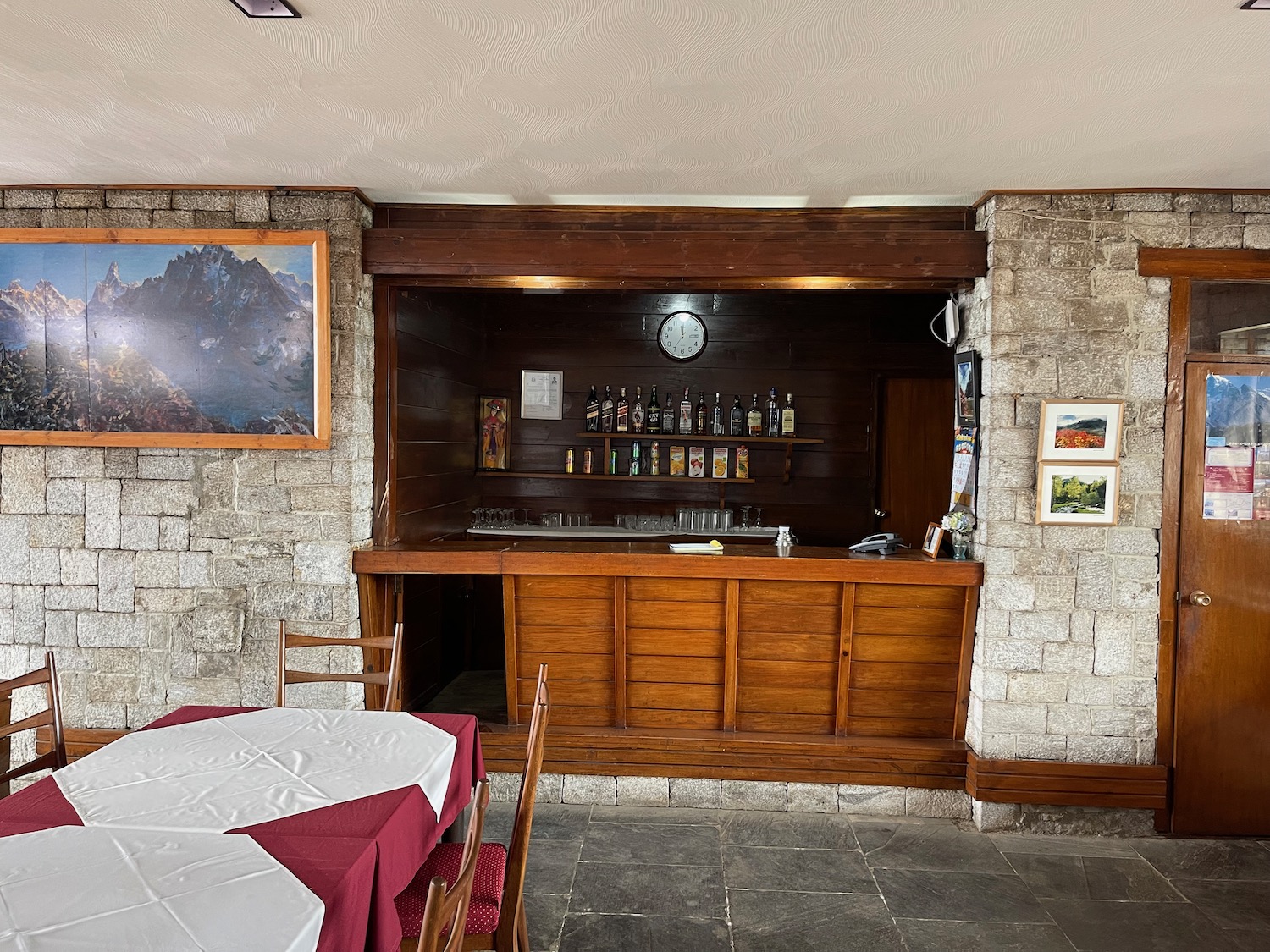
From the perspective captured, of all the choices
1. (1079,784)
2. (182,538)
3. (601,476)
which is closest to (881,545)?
(1079,784)

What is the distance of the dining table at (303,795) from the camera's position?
174 centimetres

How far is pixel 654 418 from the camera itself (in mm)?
5945

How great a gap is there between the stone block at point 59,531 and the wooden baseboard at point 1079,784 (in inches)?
177

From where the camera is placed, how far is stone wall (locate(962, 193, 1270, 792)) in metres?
3.69

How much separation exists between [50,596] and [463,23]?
3.46 metres

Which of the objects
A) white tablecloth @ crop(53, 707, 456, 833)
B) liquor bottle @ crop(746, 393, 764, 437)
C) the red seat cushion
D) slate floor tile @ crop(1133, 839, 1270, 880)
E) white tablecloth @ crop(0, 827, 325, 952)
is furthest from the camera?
liquor bottle @ crop(746, 393, 764, 437)

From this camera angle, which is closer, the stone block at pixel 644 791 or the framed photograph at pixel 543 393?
the stone block at pixel 644 791

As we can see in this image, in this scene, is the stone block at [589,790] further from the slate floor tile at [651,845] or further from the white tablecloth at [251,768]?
the white tablecloth at [251,768]

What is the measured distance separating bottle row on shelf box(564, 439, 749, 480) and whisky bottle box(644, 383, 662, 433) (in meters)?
0.11

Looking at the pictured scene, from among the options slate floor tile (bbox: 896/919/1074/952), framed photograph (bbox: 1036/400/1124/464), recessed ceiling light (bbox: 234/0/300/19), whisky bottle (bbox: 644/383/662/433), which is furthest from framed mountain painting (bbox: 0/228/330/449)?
framed photograph (bbox: 1036/400/1124/464)

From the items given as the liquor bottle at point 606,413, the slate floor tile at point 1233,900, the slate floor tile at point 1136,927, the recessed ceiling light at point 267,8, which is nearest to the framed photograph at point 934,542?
the slate floor tile at point 1136,927

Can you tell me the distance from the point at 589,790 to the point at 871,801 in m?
1.39

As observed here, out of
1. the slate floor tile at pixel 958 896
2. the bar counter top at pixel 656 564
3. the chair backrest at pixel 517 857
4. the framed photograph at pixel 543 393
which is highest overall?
the framed photograph at pixel 543 393

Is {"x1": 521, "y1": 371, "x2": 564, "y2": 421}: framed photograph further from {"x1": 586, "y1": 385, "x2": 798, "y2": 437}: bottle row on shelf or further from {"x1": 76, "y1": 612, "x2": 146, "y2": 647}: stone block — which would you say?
{"x1": 76, "y1": 612, "x2": 146, "y2": 647}: stone block
